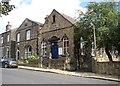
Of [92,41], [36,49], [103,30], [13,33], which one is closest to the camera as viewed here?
[103,30]

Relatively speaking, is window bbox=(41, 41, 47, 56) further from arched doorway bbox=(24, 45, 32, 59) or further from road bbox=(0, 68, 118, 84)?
road bbox=(0, 68, 118, 84)

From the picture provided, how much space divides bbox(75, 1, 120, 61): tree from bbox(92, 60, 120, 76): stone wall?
215 cm

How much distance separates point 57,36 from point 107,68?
10470mm

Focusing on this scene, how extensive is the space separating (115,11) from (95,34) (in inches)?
123

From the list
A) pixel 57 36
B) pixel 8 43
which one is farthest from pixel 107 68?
pixel 8 43

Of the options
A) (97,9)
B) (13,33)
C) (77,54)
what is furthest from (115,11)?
(13,33)

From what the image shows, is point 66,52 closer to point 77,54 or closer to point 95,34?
point 77,54

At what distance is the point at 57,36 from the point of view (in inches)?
1193

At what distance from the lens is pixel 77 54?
93.1 feet

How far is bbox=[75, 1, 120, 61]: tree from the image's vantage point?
2230 cm

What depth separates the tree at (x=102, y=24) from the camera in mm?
22297

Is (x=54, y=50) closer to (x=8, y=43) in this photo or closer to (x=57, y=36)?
(x=57, y=36)

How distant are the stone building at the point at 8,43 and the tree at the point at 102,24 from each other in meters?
20.5

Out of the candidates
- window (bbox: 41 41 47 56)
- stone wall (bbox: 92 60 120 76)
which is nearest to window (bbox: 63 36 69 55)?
window (bbox: 41 41 47 56)
